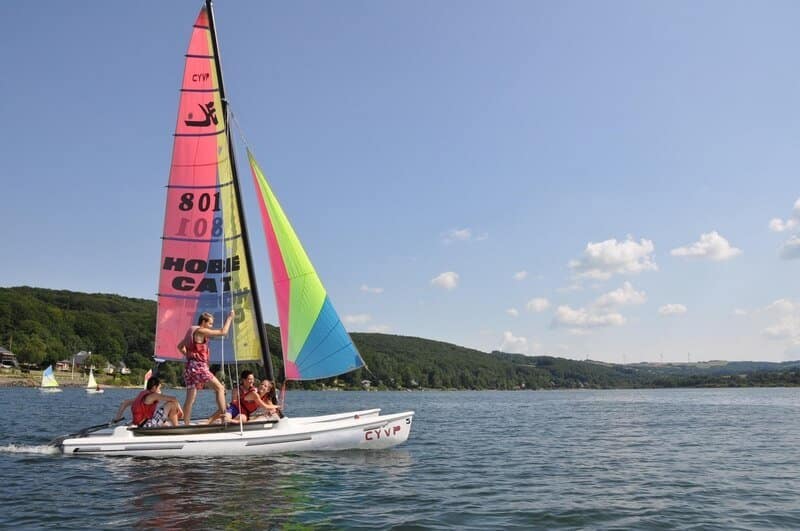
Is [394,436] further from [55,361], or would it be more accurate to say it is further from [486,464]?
[55,361]

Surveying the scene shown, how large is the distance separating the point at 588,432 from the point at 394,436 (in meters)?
14.8

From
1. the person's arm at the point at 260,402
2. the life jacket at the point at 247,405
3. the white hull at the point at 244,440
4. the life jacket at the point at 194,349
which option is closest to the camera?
the life jacket at the point at 194,349

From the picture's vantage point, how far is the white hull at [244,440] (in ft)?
55.5

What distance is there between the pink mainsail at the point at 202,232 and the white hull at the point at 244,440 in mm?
2448

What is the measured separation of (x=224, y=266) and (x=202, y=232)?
4.01 ft

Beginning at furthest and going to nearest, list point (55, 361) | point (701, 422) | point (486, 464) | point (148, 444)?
point (55, 361), point (701, 422), point (486, 464), point (148, 444)

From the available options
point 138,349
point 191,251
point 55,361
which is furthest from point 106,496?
point 138,349

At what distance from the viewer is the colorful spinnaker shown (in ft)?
62.0

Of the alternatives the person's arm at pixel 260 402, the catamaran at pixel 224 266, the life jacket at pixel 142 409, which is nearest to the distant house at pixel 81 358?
the catamaran at pixel 224 266

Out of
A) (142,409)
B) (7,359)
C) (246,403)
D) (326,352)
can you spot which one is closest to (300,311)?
(326,352)

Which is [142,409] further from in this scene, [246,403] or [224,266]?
[224,266]

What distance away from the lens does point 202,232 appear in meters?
19.0

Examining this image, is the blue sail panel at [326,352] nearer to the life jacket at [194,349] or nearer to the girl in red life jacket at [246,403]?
the girl in red life jacket at [246,403]

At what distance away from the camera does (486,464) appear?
18500 mm
